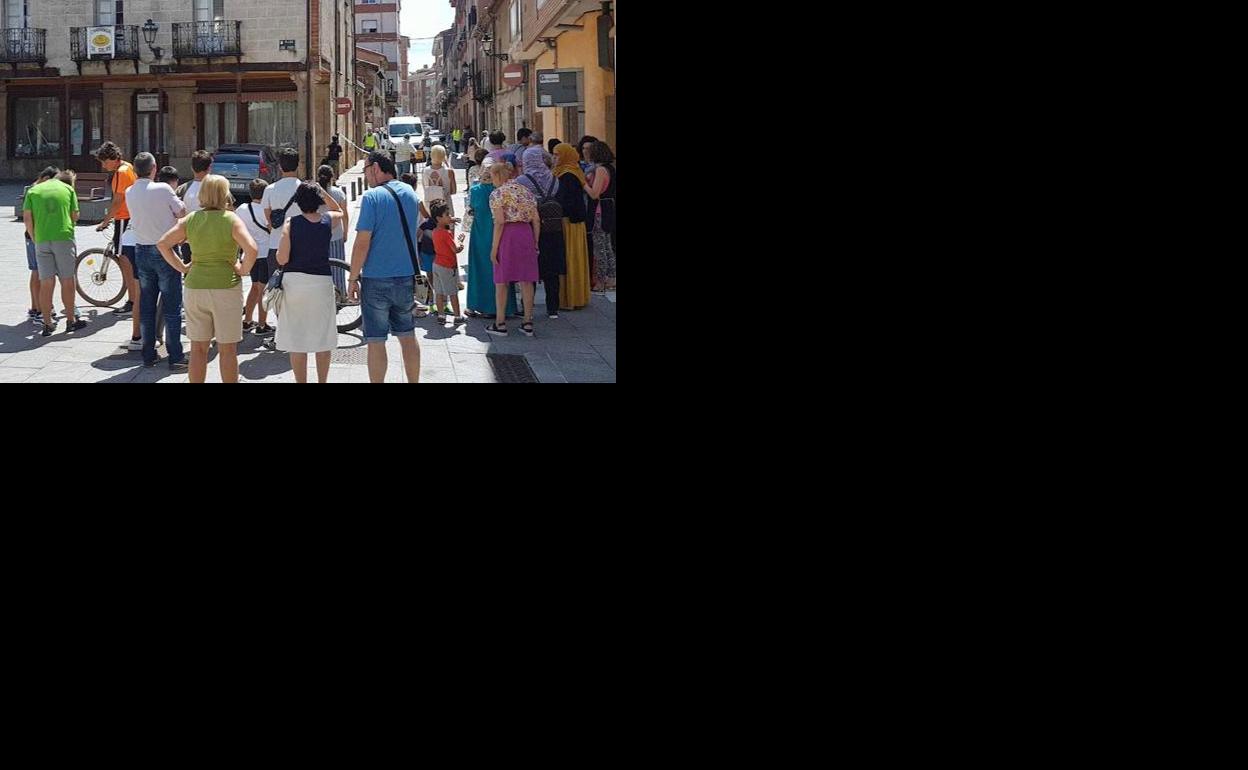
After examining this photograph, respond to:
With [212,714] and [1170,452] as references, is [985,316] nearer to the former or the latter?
[1170,452]

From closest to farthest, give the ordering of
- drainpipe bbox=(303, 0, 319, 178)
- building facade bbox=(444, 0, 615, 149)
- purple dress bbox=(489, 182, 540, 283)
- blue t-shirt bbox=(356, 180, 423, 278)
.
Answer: blue t-shirt bbox=(356, 180, 423, 278) < purple dress bbox=(489, 182, 540, 283) < building facade bbox=(444, 0, 615, 149) < drainpipe bbox=(303, 0, 319, 178)

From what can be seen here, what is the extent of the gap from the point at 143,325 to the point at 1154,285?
6.59 metres

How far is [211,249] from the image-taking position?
7074mm

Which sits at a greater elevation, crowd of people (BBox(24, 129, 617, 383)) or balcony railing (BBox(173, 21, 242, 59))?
balcony railing (BBox(173, 21, 242, 59))

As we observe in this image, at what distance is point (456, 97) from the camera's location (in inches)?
2751

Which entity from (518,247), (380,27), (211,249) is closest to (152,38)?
(518,247)

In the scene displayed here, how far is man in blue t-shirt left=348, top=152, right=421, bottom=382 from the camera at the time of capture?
709 centimetres

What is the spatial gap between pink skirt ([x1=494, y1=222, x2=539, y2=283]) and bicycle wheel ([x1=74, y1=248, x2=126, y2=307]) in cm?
309

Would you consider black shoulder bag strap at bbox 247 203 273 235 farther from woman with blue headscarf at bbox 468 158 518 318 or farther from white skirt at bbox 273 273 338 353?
white skirt at bbox 273 273 338 353

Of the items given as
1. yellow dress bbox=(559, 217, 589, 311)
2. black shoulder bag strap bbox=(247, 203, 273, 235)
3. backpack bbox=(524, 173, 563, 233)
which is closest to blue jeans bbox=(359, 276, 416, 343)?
black shoulder bag strap bbox=(247, 203, 273, 235)

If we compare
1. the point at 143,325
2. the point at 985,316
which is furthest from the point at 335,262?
the point at 985,316

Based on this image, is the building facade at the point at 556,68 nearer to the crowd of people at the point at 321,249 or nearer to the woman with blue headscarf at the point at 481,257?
the crowd of people at the point at 321,249

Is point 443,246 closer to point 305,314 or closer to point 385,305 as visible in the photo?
point 385,305

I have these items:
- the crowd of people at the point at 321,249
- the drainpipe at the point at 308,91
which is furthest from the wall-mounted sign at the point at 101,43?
the crowd of people at the point at 321,249
